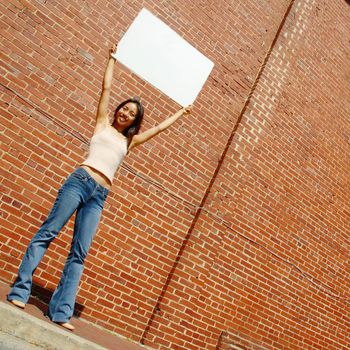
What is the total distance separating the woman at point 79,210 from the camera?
2.22 meters

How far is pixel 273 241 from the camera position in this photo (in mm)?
4324

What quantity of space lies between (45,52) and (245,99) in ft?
8.19

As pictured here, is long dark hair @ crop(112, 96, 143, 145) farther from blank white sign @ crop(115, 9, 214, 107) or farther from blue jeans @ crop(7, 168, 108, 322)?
blank white sign @ crop(115, 9, 214, 107)

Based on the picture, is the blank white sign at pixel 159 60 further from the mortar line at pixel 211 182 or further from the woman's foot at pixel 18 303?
the woman's foot at pixel 18 303

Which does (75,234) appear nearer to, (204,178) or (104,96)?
(104,96)

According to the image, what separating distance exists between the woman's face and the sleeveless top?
0.41 ft

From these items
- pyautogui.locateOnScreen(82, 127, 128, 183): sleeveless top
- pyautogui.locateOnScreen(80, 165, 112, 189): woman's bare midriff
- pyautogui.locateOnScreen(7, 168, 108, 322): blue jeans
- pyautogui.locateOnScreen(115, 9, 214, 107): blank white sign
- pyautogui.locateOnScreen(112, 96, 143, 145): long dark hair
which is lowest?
pyautogui.locateOnScreen(7, 168, 108, 322): blue jeans

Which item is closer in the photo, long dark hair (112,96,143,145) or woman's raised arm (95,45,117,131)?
woman's raised arm (95,45,117,131)

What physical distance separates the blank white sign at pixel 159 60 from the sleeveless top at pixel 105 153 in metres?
1.49

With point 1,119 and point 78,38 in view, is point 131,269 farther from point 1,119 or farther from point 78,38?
point 78,38

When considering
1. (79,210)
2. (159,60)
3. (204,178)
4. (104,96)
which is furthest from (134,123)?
(204,178)

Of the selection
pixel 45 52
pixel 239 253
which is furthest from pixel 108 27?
pixel 239 253

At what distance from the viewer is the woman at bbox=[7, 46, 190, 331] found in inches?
87.5

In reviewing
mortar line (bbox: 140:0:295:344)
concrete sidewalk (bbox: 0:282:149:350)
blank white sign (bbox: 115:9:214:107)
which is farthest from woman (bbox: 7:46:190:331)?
mortar line (bbox: 140:0:295:344)
